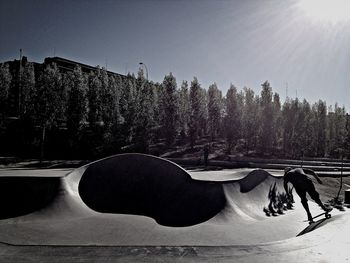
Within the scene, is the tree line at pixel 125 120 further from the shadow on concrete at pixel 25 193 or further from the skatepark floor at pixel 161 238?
the skatepark floor at pixel 161 238

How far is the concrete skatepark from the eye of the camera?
5.66 metres

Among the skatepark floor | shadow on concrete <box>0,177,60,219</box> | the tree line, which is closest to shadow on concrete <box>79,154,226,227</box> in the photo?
the skatepark floor

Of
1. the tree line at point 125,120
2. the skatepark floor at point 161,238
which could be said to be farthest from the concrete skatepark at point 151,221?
the tree line at point 125,120

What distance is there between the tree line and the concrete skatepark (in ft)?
67.3

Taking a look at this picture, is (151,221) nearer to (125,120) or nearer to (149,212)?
(149,212)

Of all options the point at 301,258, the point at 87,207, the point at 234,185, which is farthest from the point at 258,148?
the point at 301,258

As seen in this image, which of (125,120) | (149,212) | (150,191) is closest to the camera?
(149,212)

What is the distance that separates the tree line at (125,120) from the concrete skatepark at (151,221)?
20521mm

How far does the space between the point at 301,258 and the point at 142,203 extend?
7917 mm

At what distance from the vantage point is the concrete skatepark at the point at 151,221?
18.6ft

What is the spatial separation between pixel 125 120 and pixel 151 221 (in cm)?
2692

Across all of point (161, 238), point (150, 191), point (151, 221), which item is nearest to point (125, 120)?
point (150, 191)

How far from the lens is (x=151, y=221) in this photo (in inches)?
402

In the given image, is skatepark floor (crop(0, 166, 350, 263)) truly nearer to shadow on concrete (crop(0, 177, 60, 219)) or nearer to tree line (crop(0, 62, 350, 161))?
shadow on concrete (crop(0, 177, 60, 219))
